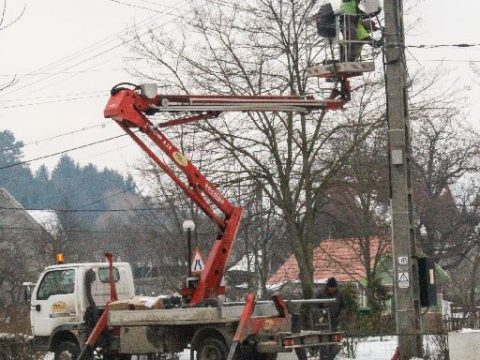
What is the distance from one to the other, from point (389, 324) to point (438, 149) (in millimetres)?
22208

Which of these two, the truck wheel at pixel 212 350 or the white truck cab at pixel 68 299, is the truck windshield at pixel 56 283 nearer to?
the white truck cab at pixel 68 299

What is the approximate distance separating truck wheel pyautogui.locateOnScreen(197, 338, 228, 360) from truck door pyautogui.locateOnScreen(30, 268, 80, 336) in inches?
159

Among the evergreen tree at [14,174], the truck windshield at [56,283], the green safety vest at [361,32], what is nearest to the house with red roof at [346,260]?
the truck windshield at [56,283]

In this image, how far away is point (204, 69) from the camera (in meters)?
26.5

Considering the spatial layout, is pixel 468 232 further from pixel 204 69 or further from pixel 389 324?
pixel 204 69

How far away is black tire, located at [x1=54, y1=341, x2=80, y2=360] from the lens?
2014 centimetres

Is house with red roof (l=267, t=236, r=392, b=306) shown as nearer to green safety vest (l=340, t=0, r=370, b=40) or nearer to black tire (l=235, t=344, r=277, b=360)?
black tire (l=235, t=344, r=277, b=360)

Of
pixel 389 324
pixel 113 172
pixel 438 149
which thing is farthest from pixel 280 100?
pixel 113 172

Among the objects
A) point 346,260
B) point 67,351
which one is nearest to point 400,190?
point 67,351

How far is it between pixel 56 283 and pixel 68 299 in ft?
1.86

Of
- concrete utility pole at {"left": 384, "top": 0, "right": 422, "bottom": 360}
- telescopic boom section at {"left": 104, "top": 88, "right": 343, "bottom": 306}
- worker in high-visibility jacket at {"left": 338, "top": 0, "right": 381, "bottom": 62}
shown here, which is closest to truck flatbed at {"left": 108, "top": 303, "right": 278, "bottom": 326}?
telescopic boom section at {"left": 104, "top": 88, "right": 343, "bottom": 306}

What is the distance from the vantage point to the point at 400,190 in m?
17.4

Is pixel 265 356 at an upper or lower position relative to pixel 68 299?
lower

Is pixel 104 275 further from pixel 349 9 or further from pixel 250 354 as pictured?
pixel 349 9
